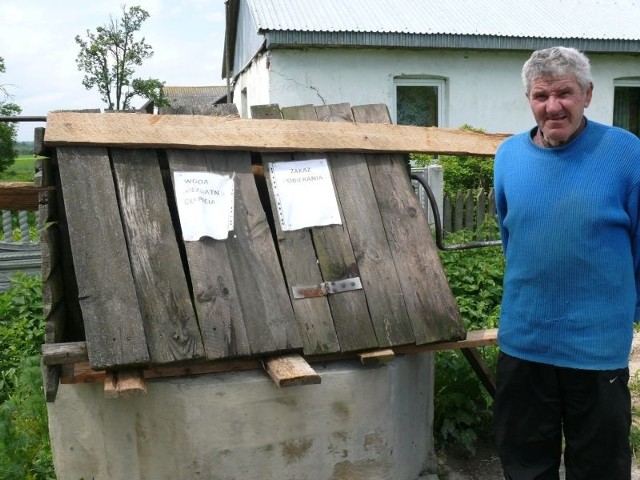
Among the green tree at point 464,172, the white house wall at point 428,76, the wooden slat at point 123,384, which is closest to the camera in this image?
the wooden slat at point 123,384

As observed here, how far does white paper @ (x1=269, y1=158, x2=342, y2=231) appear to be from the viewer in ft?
8.78

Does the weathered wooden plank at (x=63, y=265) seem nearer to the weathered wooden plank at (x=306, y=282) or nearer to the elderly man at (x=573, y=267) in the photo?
→ the weathered wooden plank at (x=306, y=282)

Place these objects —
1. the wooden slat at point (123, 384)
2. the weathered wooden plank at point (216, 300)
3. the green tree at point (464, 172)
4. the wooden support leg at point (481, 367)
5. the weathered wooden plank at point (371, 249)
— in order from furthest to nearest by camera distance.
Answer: the green tree at point (464, 172), the wooden support leg at point (481, 367), the weathered wooden plank at point (371, 249), the weathered wooden plank at point (216, 300), the wooden slat at point (123, 384)

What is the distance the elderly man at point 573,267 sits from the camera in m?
2.12

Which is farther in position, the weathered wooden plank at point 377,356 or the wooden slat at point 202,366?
the weathered wooden plank at point 377,356

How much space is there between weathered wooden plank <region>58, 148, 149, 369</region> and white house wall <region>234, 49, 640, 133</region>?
22.7 feet

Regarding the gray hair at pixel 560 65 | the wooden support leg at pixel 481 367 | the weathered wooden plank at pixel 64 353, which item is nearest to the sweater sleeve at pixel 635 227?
the gray hair at pixel 560 65

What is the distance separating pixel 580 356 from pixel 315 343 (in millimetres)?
955

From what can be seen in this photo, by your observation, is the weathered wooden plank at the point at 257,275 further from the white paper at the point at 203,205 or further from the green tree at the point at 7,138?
the green tree at the point at 7,138

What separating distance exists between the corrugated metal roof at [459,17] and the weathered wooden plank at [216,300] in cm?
683

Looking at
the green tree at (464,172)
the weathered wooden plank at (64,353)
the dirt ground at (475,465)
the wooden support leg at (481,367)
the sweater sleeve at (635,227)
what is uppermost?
the green tree at (464,172)

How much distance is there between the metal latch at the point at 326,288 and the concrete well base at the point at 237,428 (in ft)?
0.97

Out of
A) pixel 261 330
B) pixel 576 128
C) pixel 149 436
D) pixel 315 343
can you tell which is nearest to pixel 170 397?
pixel 149 436

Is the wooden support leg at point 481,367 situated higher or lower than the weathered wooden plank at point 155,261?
lower
